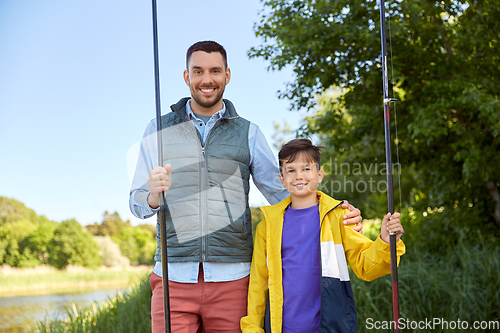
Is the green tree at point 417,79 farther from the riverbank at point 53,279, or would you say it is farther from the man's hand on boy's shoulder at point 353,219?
the riverbank at point 53,279

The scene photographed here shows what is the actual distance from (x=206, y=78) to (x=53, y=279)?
8509 millimetres

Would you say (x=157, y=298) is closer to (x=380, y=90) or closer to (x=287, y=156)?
(x=287, y=156)

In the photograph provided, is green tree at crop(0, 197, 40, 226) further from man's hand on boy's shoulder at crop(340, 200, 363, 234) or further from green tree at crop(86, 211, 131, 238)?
man's hand on boy's shoulder at crop(340, 200, 363, 234)

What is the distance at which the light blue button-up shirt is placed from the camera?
162cm

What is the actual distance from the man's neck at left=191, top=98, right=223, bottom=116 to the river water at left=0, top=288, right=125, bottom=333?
5.54m

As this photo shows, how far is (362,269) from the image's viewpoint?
1575 millimetres

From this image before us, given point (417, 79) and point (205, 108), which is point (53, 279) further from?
point (205, 108)

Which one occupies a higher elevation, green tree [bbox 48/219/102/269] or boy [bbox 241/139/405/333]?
boy [bbox 241/139/405/333]

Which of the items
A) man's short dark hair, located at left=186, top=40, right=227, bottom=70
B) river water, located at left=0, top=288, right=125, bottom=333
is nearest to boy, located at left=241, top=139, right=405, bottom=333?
man's short dark hair, located at left=186, top=40, right=227, bottom=70

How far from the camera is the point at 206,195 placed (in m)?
1.66

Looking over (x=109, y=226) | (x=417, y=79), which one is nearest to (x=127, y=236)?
(x=109, y=226)

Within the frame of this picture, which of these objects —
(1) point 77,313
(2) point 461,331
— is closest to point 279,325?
(2) point 461,331

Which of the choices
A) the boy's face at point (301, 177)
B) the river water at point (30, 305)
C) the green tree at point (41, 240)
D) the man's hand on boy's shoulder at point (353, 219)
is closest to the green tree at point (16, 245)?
the green tree at point (41, 240)

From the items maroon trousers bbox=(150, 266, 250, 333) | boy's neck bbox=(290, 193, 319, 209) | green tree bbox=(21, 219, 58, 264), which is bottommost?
green tree bbox=(21, 219, 58, 264)
